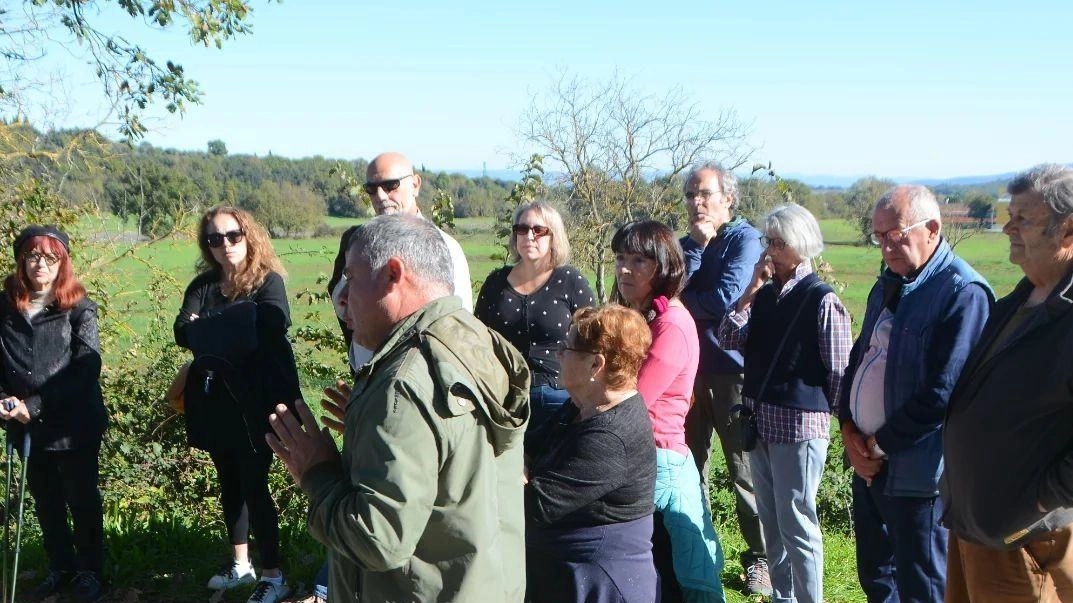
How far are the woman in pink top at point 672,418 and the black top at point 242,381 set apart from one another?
5.32 feet

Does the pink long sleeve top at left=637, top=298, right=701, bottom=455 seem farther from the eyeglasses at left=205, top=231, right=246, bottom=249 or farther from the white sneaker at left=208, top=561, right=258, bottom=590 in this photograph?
the white sneaker at left=208, top=561, right=258, bottom=590

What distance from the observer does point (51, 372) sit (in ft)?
14.1

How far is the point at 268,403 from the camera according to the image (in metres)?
4.20

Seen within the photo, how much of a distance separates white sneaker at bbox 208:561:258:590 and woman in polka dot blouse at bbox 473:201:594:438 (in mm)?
1669

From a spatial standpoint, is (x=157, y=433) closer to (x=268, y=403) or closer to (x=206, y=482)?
(x=206, y=482)

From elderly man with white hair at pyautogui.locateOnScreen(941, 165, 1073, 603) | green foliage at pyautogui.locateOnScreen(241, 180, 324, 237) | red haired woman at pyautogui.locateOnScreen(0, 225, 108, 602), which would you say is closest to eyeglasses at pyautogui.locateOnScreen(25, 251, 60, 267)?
red haired woman at pyautogui.locateOnScreen(0, 225, 108, 602)

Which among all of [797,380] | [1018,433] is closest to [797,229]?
[797,380]

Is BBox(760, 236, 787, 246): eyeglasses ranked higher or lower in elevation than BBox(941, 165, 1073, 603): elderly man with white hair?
higher

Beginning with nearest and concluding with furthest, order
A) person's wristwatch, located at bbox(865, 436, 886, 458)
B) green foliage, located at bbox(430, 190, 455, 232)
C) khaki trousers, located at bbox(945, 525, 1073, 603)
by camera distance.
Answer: khaki trousers, located at bbox(945, 525, 1073, 603) → person's wristwatch, located at bbox(865, 436, 886, 458) → green foliage, located at bbox(430, 190, 455, 232)

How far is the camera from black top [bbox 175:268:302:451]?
4.16m

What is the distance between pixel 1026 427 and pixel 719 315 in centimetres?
206

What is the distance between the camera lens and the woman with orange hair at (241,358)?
4125 millimetres

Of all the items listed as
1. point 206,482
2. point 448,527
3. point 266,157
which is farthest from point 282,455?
point 266,157

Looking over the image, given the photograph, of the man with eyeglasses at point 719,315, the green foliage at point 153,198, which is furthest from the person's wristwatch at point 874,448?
the green foliage at point 153,198
